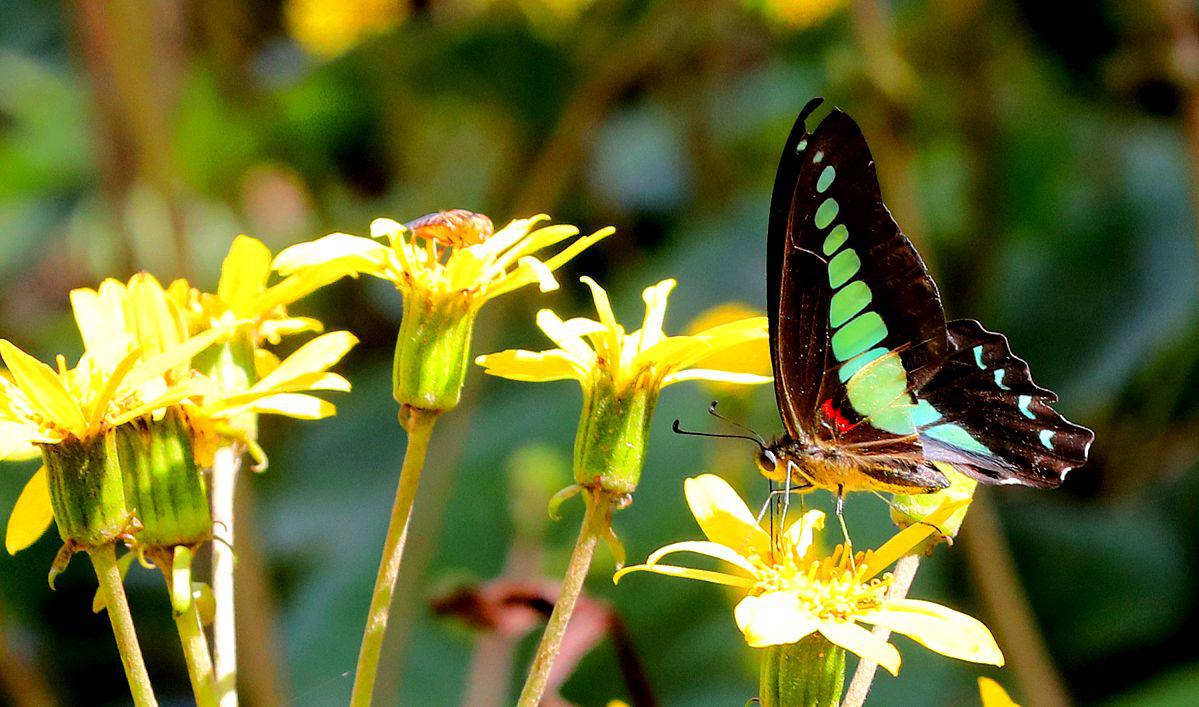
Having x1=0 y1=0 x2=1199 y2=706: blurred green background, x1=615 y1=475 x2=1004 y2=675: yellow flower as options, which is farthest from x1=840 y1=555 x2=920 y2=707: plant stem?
x1=0 y1=0 x2=1199 y2=706: blurred green background

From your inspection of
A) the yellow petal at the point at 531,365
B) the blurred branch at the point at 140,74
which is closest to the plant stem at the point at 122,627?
the yellow petal at the point at 531,365

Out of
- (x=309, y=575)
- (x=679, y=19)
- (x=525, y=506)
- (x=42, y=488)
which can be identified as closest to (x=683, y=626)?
(x=525, y=506)

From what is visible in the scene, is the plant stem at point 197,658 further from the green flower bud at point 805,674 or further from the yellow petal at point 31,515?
the green flower bud at point 805,674

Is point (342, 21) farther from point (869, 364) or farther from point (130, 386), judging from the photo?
point (130, 386)

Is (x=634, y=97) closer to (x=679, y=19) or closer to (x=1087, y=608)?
(x=679, y=19)

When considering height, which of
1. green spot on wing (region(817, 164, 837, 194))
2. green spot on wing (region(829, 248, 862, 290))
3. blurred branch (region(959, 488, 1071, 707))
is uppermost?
green spot on wing (region(817, 164, 837, 194))

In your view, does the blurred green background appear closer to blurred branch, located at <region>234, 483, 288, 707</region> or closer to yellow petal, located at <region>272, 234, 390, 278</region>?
blurred branch, located at <region>234, 483, 288, 707</region>
